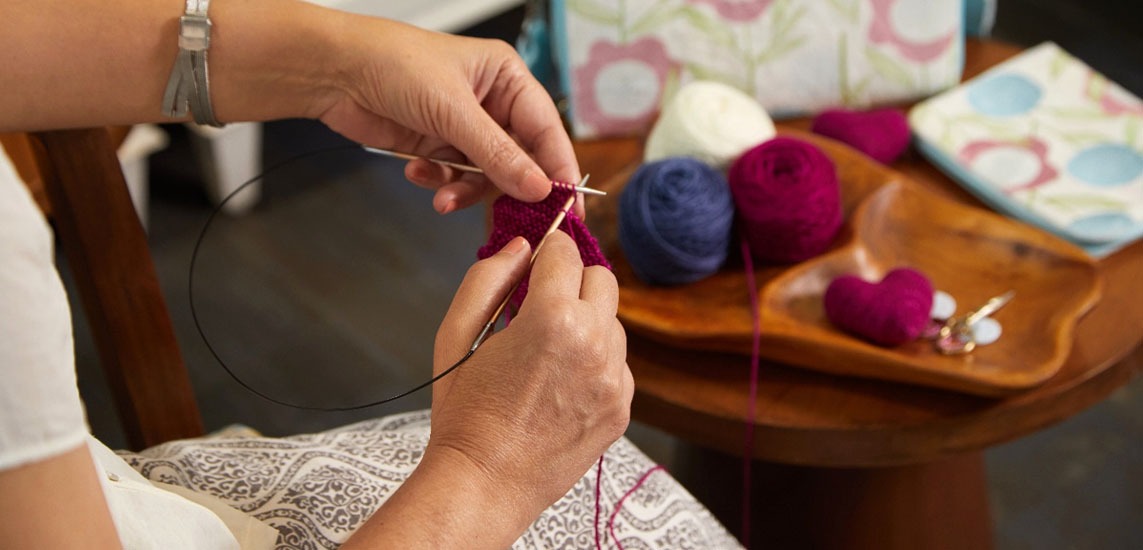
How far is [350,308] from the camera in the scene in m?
1.79

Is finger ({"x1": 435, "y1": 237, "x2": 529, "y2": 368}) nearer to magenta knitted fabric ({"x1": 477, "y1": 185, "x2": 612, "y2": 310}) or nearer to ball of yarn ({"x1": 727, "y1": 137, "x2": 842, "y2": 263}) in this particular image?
magenta knitted fabric ({"x1": 477, "y1": 185, "x2": 612, "y2": 310})

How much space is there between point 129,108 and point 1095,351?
0.90 meters

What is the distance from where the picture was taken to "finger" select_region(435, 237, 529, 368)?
651mm

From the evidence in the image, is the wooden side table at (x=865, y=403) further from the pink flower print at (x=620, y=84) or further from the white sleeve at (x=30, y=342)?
the white sleeve at (x=30, y=342)

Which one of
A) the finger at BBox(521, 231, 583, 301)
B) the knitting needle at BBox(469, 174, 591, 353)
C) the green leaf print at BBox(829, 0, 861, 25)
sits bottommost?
the green leaf print at BBox(829, 0, 861, 25)

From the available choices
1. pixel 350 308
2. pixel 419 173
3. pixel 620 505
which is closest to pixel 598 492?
pixel 620 505

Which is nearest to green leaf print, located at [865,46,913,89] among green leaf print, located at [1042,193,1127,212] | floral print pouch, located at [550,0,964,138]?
floral print pouch, located at [550,0,964,138]

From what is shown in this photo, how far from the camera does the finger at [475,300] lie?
2.14 ft

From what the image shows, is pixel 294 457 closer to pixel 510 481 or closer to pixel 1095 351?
pixel 510 481

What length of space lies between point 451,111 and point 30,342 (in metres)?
0.46

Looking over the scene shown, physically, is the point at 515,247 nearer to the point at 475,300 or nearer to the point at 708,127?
the point at 475,300

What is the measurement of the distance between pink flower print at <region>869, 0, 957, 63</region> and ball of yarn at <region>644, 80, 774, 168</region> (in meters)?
0.24

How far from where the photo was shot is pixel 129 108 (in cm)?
80

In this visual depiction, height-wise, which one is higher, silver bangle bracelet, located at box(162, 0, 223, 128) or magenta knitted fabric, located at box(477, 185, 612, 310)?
silver bangle bracelet, located at box(162, 0, 223, 128)
